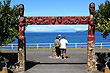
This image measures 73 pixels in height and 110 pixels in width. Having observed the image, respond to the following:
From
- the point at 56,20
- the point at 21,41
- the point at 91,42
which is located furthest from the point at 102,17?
the point at 21,41

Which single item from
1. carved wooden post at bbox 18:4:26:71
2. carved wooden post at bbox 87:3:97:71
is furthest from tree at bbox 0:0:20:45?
carved wooden post at bbox 87:3:97:71

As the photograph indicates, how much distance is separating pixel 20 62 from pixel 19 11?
9.68 feet

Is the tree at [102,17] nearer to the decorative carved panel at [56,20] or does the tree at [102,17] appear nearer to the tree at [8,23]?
the decorative carved panel at [56,20]

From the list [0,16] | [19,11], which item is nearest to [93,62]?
[19,11]

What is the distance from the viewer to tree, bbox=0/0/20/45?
9.27 metres

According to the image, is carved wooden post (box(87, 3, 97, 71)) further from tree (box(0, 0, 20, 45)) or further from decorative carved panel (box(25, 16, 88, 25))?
tree (box(0, 0, 20, 45))

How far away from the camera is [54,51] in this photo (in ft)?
49.4

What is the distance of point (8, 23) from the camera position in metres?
9.60

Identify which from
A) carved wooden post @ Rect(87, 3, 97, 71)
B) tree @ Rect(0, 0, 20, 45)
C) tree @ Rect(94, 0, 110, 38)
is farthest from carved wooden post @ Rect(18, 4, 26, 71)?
tree @ Rect(94, 0, 110, 38)

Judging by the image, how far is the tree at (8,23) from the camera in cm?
927

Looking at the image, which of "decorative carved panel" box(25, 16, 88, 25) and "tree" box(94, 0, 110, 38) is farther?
"decorative carved panel" box(25, 16, 88, 25)

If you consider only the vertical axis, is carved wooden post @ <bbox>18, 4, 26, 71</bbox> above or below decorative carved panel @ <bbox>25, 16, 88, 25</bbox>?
below

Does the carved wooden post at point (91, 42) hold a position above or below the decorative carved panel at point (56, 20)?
below

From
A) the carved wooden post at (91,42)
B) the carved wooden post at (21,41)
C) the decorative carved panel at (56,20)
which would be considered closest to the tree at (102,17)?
the carved wooden post at (91,42)
